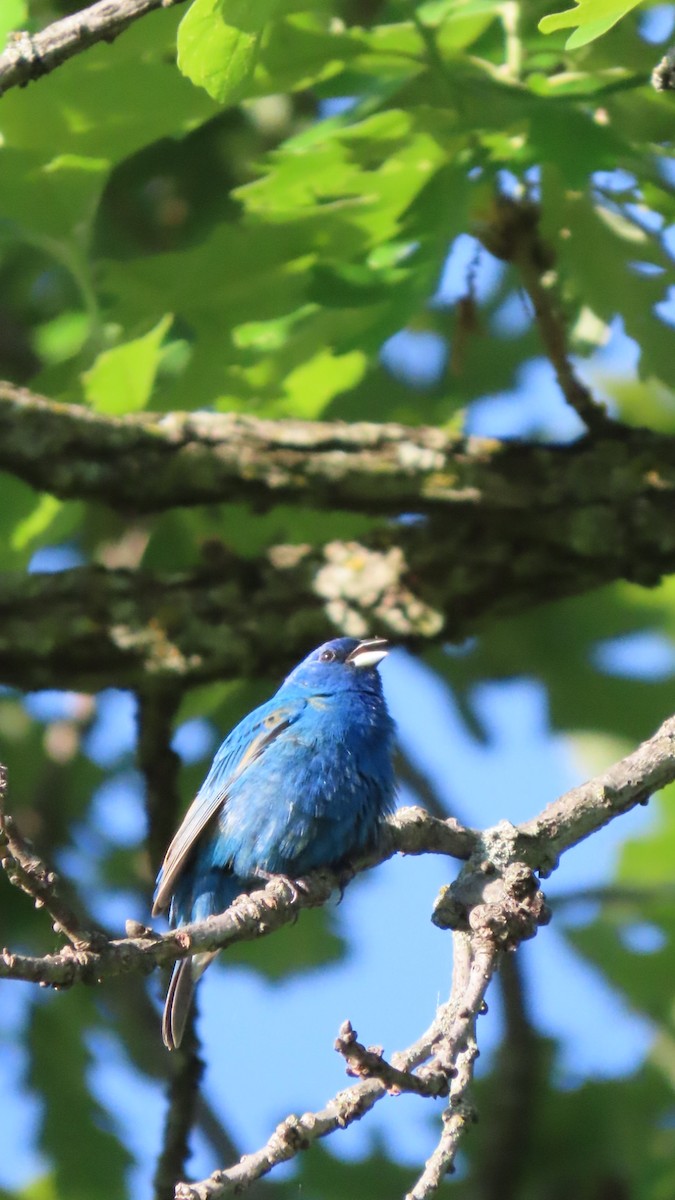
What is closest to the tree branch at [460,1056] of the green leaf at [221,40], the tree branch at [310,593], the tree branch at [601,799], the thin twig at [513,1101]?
the tree branch at [601,799]

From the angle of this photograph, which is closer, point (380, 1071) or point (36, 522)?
point (380, 1071)

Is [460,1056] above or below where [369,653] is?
below

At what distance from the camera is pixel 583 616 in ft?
20.4

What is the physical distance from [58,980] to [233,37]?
6.60 ft

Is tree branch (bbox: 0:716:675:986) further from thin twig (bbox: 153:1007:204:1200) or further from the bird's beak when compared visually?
the bird's beak

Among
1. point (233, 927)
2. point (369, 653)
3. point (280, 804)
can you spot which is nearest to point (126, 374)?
point (369, 653)

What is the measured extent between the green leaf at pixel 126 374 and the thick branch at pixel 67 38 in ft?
3.92

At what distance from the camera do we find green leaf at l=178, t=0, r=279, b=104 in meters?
3.23

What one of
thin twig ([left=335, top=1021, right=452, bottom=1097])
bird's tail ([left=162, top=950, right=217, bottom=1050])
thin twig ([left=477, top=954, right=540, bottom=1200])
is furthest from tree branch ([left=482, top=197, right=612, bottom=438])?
thin twig ([left=335, top=1021, right=452, bottom=1097])

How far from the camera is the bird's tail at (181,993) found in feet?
15.6

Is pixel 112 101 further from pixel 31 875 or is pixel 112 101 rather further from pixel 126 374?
pixel 31 875

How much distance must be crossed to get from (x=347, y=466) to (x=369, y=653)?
0.68 m

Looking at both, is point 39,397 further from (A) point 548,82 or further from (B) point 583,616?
(B) point 583,616

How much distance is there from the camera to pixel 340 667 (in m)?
5.68
